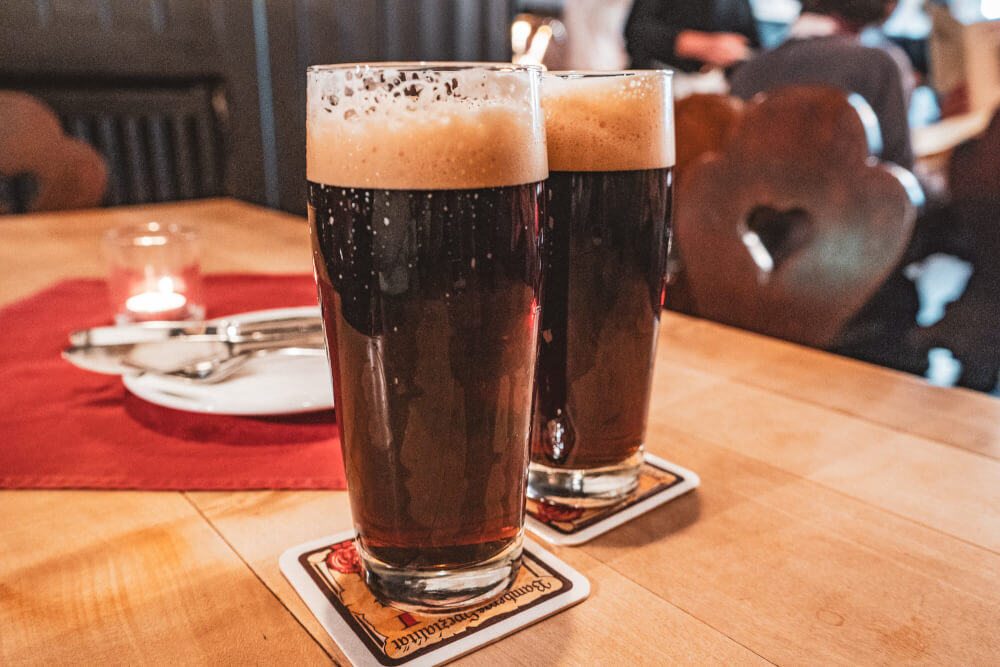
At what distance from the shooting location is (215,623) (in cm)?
38

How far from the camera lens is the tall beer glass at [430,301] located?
34 cm

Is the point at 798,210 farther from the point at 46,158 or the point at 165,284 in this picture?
the point at 46,158

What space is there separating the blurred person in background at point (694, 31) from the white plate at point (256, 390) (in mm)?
3438

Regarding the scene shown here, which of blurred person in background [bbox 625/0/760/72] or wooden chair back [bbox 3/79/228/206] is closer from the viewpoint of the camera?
wooden chair back [bbox 3/79/228/206]

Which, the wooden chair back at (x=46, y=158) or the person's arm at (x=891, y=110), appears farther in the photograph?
the person's arm at (x=891, y=110)

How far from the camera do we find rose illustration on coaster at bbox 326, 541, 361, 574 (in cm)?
42

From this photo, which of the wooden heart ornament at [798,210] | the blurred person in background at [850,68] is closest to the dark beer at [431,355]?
the wooden heart ornament at [798,210]

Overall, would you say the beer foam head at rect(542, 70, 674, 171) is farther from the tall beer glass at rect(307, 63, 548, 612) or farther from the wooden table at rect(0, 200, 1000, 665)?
the wooden table at rect(0, 200, 1000, 665)

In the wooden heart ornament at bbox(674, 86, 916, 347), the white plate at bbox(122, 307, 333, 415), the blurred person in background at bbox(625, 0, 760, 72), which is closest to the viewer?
the white plate at bbox(122, 307, 333, 415)

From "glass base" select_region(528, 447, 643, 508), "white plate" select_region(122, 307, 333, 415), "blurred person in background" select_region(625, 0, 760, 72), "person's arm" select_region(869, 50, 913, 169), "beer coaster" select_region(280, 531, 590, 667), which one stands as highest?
"blurred person in background" select_region(625, 0, 760, 72)

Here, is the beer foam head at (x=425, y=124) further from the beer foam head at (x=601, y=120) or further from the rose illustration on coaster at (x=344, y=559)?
the rose illustration on coaster at (x=344, y=559)

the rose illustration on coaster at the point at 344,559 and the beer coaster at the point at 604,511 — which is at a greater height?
the rose illustration on coaster at the point at 344,559

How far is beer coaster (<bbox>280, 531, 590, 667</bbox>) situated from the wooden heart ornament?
30.7 inches

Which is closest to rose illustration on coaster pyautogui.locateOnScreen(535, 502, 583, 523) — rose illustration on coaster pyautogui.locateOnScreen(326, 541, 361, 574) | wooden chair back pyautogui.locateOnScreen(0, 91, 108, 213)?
rose illustration on coaster pyautogui.locateOnScreen(326, 541, 361, 574)
